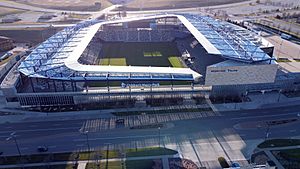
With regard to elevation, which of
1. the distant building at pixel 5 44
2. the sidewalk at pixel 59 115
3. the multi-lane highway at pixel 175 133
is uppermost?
the distant building at pixel 5 44

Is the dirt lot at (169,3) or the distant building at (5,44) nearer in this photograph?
the distant building at (5,44)

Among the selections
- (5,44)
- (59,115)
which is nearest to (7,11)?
(5,44)

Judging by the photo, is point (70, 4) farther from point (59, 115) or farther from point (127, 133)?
point (127, 133)

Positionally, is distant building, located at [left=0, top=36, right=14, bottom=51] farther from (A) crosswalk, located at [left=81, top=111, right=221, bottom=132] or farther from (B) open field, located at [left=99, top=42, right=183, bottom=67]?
(A) crosswalk, located at [left=81, top=111, right=221, bottom=132]

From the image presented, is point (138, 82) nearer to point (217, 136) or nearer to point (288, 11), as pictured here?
point (217, 136)

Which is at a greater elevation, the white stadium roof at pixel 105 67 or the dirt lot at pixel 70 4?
the dirt lot at pixel 70 4

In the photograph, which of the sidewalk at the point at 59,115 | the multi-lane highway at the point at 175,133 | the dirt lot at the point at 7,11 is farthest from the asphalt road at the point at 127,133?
the dirt lot at the point at 7,11

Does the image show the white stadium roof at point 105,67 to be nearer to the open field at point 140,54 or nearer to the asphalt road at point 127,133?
the asphalt road at point 127,133
